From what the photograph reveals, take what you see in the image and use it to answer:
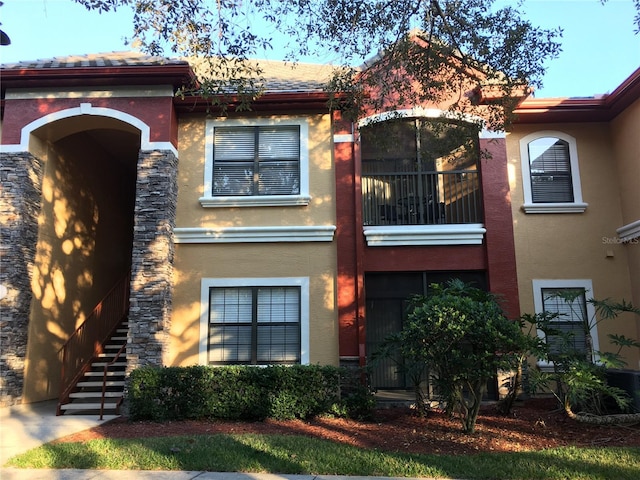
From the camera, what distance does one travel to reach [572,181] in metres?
11.5

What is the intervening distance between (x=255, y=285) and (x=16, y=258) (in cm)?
464

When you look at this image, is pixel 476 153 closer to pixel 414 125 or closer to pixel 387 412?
pixel 414 125

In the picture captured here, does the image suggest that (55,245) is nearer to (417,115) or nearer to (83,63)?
(83,63)

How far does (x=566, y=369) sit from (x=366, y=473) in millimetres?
4034

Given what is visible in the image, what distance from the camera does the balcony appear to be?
11141 mm

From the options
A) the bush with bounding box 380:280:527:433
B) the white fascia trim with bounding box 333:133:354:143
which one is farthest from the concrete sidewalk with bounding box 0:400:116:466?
the white fascia trim with bounding box 333:133:354:143

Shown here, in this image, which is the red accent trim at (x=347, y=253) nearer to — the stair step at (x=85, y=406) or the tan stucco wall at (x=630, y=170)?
→ the stair step at (x=85, y=406)

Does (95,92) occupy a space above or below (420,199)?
above

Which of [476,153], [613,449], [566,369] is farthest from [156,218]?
[613,449]

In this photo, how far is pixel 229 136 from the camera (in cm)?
1140

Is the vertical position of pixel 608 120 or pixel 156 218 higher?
pixel 608 120

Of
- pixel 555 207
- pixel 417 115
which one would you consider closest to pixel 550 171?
pixel 555 207

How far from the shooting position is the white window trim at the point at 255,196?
10.9 meters

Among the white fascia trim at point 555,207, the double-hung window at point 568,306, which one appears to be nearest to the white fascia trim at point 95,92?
the white fascia trim at point 555,207
